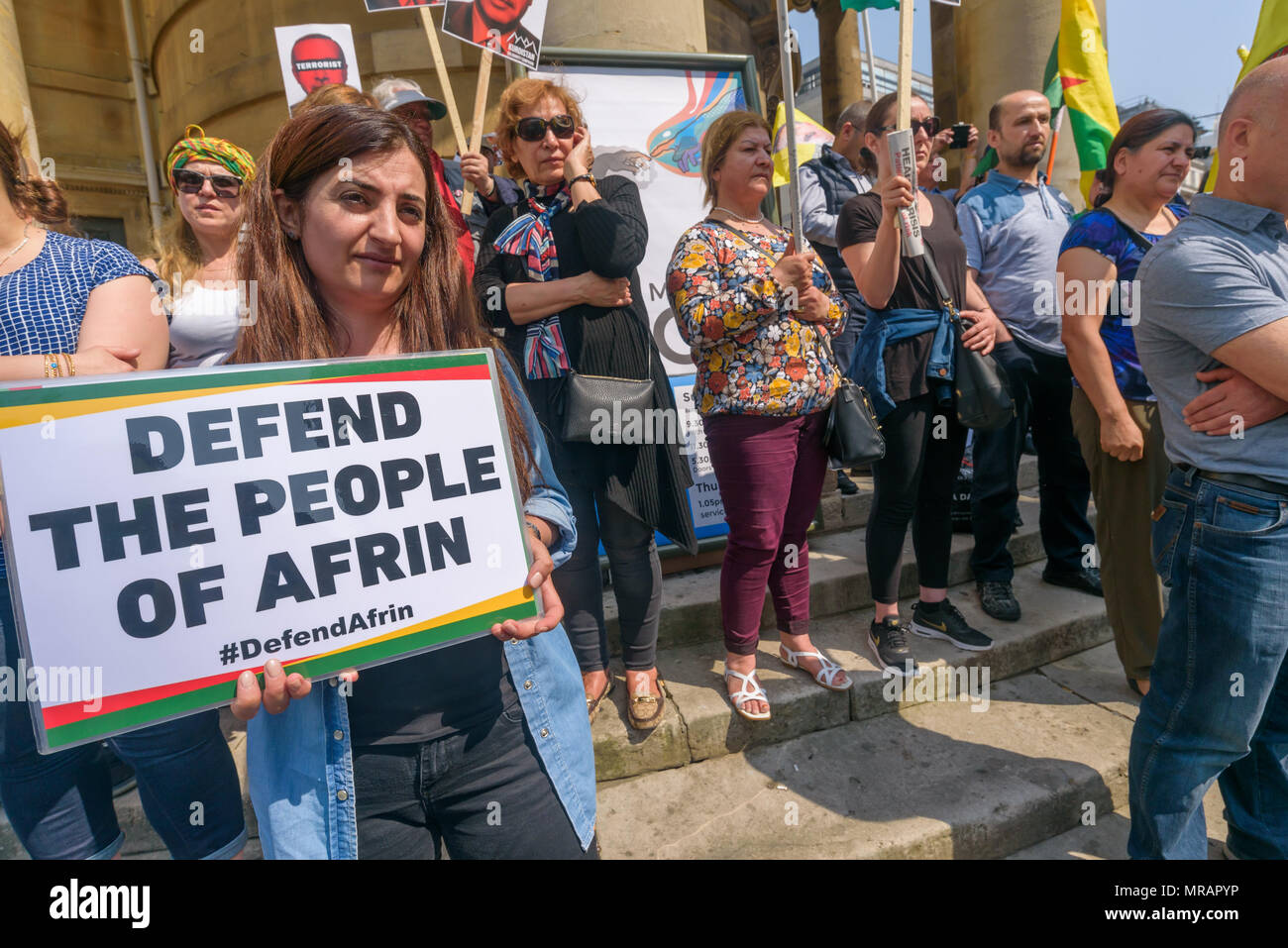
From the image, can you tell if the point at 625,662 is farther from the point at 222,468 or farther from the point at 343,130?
the point at 343,130

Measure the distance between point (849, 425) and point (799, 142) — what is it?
3.44m

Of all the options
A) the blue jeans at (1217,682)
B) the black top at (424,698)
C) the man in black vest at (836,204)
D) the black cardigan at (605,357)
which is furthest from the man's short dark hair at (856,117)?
the black top at (424,698)

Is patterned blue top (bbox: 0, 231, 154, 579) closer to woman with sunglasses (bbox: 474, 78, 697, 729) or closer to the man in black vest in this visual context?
woman with sunglasses (bbox: 474, 78, 697, 729)

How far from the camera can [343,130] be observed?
47.3 inches

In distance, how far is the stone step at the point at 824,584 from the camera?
3355 millimetres

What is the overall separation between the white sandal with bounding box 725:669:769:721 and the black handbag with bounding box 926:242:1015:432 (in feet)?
4.58

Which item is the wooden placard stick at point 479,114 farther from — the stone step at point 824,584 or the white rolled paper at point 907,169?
the stone step at point 824,584

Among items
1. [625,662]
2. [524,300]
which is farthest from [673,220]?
[625,662]

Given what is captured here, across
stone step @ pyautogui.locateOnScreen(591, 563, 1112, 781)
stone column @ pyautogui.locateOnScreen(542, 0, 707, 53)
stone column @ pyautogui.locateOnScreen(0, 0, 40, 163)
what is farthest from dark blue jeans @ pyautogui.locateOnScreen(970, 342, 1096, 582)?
stone column @ pyautogui.locateOnScreen(0, 0, 40, 163)

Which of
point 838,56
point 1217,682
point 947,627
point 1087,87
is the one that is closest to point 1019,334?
point 947,627

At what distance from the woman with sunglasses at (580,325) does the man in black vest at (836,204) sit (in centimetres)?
175

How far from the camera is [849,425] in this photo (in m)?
2.73

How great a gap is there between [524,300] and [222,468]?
159cm
